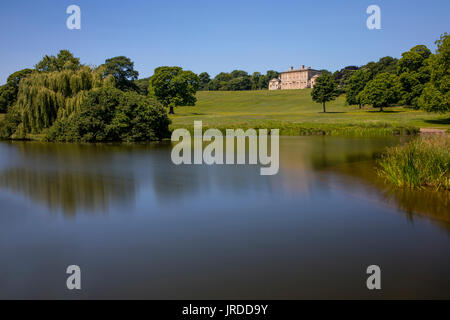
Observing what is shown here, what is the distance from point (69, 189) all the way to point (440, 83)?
125 feet

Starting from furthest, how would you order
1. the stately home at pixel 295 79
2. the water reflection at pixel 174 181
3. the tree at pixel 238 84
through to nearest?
1. the stately home at pixel 295 79
2. the tree at pixel 238 84
3. the water reflection at pixel 174 181

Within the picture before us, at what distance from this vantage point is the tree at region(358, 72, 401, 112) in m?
59.5

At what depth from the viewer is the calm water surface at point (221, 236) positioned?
20.5 ft

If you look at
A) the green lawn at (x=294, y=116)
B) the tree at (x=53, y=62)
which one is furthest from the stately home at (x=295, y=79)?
the tree at (x=53, y=62)

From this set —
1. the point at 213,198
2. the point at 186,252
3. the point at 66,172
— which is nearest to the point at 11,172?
the point at 66,172

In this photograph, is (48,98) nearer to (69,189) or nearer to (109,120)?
(109,120)

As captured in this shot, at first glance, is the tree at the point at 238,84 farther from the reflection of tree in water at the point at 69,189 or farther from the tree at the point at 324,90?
the reflection of tree in water at the point at 69,189

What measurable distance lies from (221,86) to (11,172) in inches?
4716

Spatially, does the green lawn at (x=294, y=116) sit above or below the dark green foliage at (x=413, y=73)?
below

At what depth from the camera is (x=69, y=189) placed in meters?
13.4

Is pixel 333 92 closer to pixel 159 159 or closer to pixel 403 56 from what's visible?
pixel 403 56

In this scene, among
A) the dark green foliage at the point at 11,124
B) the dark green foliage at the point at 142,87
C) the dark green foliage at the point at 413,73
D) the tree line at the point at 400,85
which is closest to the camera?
the dark green foliage at the point at 11,124

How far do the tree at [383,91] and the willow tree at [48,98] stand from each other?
43.1 m
